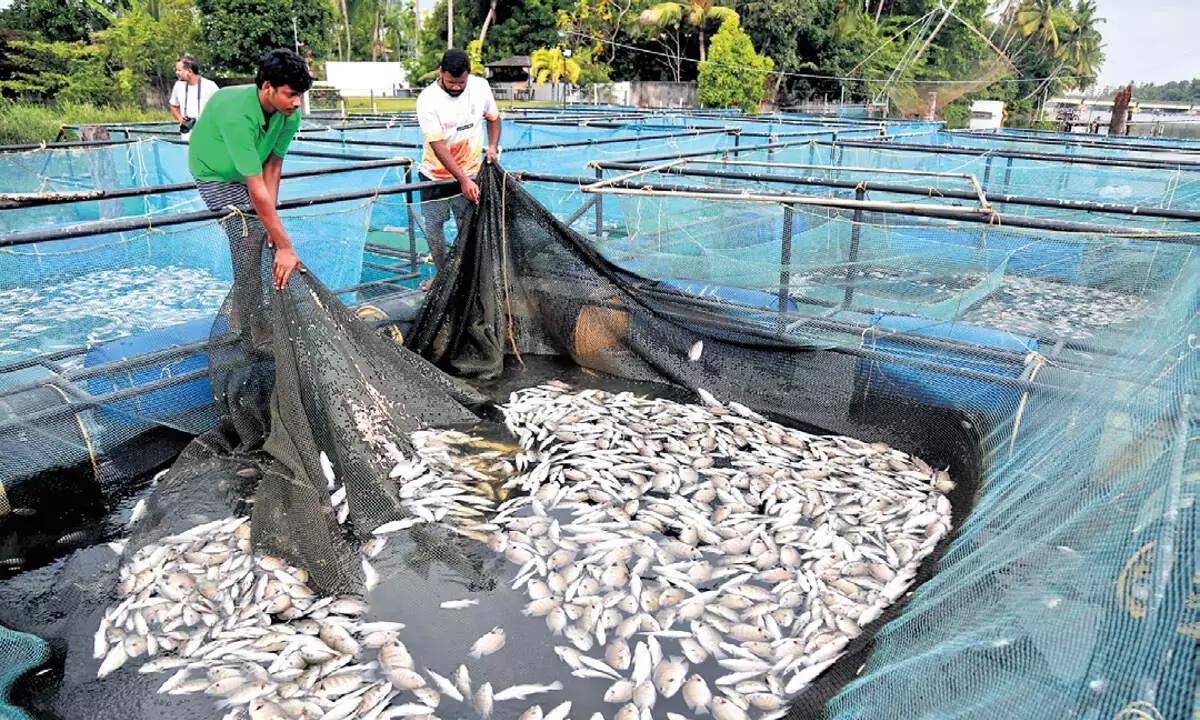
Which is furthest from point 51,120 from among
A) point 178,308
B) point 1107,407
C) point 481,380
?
point 1107,407

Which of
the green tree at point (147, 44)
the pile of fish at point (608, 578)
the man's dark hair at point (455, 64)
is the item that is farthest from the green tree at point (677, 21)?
the pile of fish at point (608, 578)

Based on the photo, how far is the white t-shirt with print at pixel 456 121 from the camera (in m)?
5.95

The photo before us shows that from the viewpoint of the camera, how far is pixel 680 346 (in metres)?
5.41

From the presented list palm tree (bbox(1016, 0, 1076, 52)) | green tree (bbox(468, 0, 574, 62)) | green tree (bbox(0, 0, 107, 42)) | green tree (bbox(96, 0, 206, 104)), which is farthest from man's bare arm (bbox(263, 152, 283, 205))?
palm tree (bbox(1016, 0, 1076, 52))

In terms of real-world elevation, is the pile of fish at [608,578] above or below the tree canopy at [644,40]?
below

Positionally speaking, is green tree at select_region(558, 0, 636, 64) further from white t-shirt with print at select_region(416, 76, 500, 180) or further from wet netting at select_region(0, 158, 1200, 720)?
wet netting at select_region(0, 158, 1200, 720)

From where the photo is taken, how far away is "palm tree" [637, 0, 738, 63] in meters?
32.4

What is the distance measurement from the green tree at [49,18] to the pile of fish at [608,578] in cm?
3268

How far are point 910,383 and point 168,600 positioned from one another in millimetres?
4102

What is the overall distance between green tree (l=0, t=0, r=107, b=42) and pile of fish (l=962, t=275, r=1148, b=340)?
3340 centimetres

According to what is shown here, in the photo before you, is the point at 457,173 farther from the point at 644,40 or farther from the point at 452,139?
the point at 644,40

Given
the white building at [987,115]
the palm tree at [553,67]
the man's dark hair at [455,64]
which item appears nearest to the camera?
the man's dark hair at [455,64]

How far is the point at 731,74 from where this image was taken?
2878cm

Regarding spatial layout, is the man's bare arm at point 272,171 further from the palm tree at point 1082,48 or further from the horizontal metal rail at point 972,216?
the palm tree at point 1082,48
